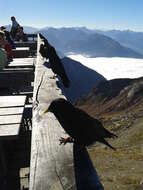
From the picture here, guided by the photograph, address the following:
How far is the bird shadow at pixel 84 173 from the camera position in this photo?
2227 millimetres

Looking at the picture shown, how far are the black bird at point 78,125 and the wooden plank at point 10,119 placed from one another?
1.80 ft

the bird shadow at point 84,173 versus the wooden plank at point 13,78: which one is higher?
the bird shadow at point 84,173

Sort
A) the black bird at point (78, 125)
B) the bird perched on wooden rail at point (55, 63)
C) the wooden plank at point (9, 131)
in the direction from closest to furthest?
the black bird at point (78, 125), the wooden plank at point (9, 131), the bird perched on wooden rail at point (55, 63)

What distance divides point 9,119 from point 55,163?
1.56 metres

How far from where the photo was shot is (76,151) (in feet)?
9.55

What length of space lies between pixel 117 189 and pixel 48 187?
1243 cm

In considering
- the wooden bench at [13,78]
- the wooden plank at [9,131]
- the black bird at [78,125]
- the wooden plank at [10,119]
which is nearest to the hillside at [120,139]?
the wooden bench at [13,78]

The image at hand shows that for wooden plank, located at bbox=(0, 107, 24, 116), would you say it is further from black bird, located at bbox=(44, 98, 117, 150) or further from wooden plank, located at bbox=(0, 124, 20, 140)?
black bird, located at bbox=(44, 98, 117, 150)

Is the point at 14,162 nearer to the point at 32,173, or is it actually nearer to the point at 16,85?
the point at 32,173

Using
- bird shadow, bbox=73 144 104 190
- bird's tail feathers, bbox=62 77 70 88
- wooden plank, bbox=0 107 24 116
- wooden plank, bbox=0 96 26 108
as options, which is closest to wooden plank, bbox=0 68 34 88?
bird's tail feathers, bbox=62 77 70 88

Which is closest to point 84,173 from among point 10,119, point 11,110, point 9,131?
point 9,131

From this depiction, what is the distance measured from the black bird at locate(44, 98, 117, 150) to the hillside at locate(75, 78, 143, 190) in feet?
36.6

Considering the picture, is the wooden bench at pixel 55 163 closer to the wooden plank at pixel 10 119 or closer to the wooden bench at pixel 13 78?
the wooden plank at pixel 10 119

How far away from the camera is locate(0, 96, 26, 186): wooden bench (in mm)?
3609
